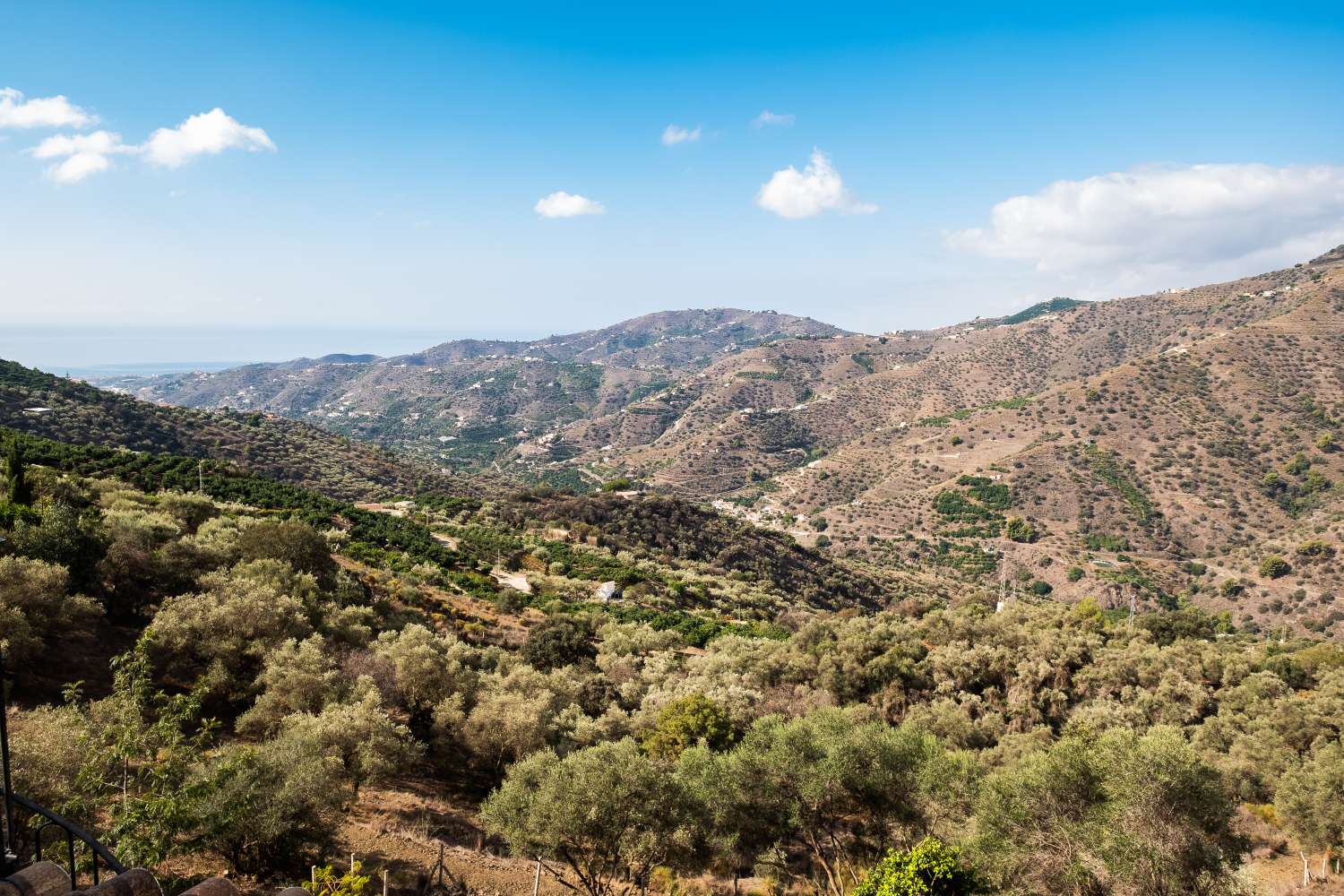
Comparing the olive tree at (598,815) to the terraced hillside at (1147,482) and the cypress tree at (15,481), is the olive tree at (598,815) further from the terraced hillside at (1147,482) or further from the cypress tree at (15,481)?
the terraced hillside at (1147,482)

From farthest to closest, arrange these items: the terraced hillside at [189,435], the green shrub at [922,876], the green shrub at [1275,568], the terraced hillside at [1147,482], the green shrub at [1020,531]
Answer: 1. the green shrub at [1020,531]
2. the terraced hillside at [1147,482]
3. the green shrub at [1275,568]
4. the terraced hillside at [189,435]
5. the green shrub at [922,876]

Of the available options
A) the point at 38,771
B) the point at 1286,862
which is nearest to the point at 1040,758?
the point at 1286,862

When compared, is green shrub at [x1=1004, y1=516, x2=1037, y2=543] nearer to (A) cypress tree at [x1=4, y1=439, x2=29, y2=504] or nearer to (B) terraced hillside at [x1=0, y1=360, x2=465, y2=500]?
(B) terraced hillside at [x1=0, y1=360, x2=465, y2=500]

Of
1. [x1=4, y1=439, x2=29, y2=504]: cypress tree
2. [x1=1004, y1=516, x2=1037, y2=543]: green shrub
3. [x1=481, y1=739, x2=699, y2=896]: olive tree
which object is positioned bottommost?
[x1=1004, y1=516, x2=1037, y2=543]: green shrub

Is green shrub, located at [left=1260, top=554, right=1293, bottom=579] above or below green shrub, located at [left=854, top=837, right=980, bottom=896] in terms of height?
below

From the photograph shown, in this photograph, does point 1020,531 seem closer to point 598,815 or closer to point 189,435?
point 598,815

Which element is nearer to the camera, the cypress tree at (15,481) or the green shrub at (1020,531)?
the cypress tree at (15,481)

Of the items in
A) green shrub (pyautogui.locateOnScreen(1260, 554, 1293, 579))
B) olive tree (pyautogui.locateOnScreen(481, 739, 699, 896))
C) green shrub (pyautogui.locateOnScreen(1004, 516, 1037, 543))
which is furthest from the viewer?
green shrub (pyautogui.locateOnScreen(1004, 516, 1037, 543))

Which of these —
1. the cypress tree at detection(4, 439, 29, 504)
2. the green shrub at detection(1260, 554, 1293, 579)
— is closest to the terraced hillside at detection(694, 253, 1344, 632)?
the green shrub at detection(1260, 554, 1293, 579)

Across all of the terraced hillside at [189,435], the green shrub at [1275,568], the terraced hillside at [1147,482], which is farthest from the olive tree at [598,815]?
the green shrub at [1275,568]

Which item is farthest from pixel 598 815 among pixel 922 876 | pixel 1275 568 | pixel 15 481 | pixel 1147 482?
pixel 1147 482

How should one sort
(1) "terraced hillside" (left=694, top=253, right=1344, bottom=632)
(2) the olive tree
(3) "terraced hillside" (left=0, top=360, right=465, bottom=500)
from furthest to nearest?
(1) "terraced hillside" (left=694, top=253, right=1344, bottom=632) < (3) "terraced hillside" (left=0, top=360, right=465, bottom=500) < (2) the olive tree

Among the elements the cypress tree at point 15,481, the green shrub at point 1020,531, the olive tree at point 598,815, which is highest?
the cypress tree at point 15,481

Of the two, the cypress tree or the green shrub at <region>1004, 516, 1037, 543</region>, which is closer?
the cypress tree
